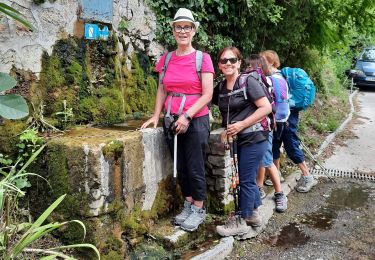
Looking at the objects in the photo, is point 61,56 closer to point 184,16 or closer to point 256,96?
point 184,16

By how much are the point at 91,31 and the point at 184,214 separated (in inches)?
86.9

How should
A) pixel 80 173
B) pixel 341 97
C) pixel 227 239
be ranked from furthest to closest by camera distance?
1. pixel 341 97
2. pixel 227 239
3. pixel 80 173

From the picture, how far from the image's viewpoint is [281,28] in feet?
25.5

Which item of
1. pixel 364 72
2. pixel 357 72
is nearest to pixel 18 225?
pixel 357 72

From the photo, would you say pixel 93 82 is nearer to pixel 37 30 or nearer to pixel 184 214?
pixel 37 30

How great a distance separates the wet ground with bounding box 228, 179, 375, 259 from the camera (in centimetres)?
411

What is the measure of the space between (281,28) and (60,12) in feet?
15.7

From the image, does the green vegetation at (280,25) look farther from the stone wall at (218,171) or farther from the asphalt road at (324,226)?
the asphalt road at (324,226)

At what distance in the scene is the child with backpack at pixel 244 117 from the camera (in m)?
3.86

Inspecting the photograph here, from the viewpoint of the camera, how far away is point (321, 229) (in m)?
4.69

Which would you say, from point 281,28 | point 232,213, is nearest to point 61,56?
point 232,213

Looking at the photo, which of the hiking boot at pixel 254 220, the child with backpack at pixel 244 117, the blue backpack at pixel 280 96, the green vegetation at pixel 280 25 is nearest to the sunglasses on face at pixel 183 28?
the child with backpack at pixel 244 117

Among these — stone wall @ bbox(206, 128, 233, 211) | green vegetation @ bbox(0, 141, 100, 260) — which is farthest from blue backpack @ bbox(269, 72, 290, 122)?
green vegetation @ bbox(0, 141, 100, 260)

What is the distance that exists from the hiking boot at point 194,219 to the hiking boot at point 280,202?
4.29 ft
